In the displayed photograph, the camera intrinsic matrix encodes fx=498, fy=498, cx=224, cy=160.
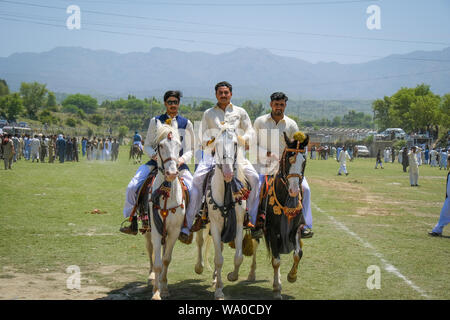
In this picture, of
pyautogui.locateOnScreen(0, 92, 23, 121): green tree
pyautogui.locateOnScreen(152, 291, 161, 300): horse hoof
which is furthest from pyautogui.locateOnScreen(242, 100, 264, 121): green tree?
pyautogui.locateOnScreen(152, 291, 161, 300): horse hoof

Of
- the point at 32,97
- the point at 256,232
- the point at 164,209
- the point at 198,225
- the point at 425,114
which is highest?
the point at 32,97

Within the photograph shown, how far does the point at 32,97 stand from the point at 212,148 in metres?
123

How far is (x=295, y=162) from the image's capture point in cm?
721

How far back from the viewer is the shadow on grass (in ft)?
23.6

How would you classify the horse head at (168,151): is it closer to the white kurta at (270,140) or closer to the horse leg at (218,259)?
the horse leg at (218,259)

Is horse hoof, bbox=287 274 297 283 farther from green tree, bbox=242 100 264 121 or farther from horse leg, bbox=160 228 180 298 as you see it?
green tree, bbox=242 100 264 121

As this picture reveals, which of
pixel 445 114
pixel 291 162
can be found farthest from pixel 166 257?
pixel 445 114

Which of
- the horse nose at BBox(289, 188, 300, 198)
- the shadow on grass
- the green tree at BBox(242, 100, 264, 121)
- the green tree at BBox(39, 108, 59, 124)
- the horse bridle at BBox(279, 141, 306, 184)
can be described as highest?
the green tree at BBox(242, 100, 264, 121)

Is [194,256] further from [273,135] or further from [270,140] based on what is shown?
[273,135]

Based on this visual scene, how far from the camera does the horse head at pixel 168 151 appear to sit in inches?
267

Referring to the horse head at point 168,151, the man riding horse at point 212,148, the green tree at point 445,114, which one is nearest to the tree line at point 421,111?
the green tree at point 445,114

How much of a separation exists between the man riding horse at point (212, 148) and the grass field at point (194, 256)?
47.8 inches

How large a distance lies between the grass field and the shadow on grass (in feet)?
0.05
